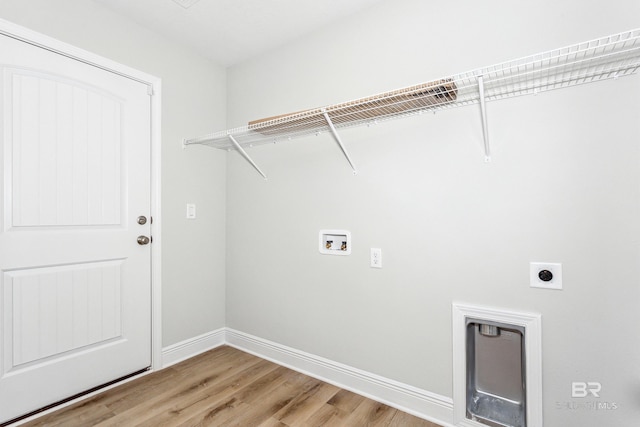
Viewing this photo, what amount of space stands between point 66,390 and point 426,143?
2.49 meters

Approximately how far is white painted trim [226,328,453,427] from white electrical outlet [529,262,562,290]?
762 mm

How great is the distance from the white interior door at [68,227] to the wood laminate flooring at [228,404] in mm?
178

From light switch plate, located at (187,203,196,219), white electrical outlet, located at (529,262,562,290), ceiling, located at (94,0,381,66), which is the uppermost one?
ceiling, located at (94,0,381,66)

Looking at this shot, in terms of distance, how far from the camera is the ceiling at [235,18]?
6.34 ft

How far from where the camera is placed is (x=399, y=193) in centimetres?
182

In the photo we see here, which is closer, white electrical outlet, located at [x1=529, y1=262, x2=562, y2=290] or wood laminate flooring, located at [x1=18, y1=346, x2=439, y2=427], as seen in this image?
white electrical outlet, located at [x1=529, y1=262, x2=562, y2=290]

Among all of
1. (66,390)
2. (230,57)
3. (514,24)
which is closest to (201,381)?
(66,390)

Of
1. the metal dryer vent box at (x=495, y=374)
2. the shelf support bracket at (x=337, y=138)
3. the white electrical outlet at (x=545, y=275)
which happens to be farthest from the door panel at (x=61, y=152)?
the white electrical outlet at (x=545, y=275)

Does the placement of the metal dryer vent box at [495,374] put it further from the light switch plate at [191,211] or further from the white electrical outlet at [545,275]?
the light switch plate at [191,211]

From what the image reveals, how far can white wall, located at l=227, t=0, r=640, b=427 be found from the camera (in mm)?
1314
